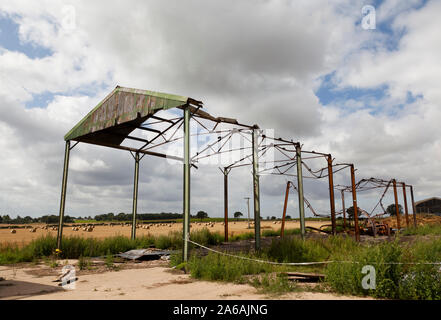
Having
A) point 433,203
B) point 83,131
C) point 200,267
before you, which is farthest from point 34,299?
point 433,203

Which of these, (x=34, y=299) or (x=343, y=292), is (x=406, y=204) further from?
(x=34, y=299)

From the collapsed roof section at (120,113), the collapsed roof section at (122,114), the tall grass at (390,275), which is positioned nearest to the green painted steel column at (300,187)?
the collapsed roof section at (122,114)

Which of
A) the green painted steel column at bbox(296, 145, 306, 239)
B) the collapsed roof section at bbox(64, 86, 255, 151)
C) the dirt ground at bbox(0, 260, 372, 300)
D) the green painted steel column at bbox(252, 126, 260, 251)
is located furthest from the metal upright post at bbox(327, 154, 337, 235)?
the dirt ground at bbox(0, 260, 372, 300)

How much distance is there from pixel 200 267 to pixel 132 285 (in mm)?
2146

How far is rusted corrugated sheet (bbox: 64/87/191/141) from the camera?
465 inches

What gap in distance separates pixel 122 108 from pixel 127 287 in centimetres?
830

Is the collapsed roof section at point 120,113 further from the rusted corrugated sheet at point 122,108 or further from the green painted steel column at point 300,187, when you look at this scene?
the green painted steel column at point 300,187

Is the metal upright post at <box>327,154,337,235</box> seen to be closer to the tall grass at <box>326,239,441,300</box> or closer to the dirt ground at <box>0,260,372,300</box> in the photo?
the tall grass at <box>326,239,441,300</box>

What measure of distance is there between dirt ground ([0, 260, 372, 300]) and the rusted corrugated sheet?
6.33 metres

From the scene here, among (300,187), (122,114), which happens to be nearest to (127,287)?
(122,114)

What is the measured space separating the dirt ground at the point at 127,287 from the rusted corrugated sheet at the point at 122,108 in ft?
20.8

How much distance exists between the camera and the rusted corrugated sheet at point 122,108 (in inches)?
465

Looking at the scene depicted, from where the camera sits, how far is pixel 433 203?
58375mm
